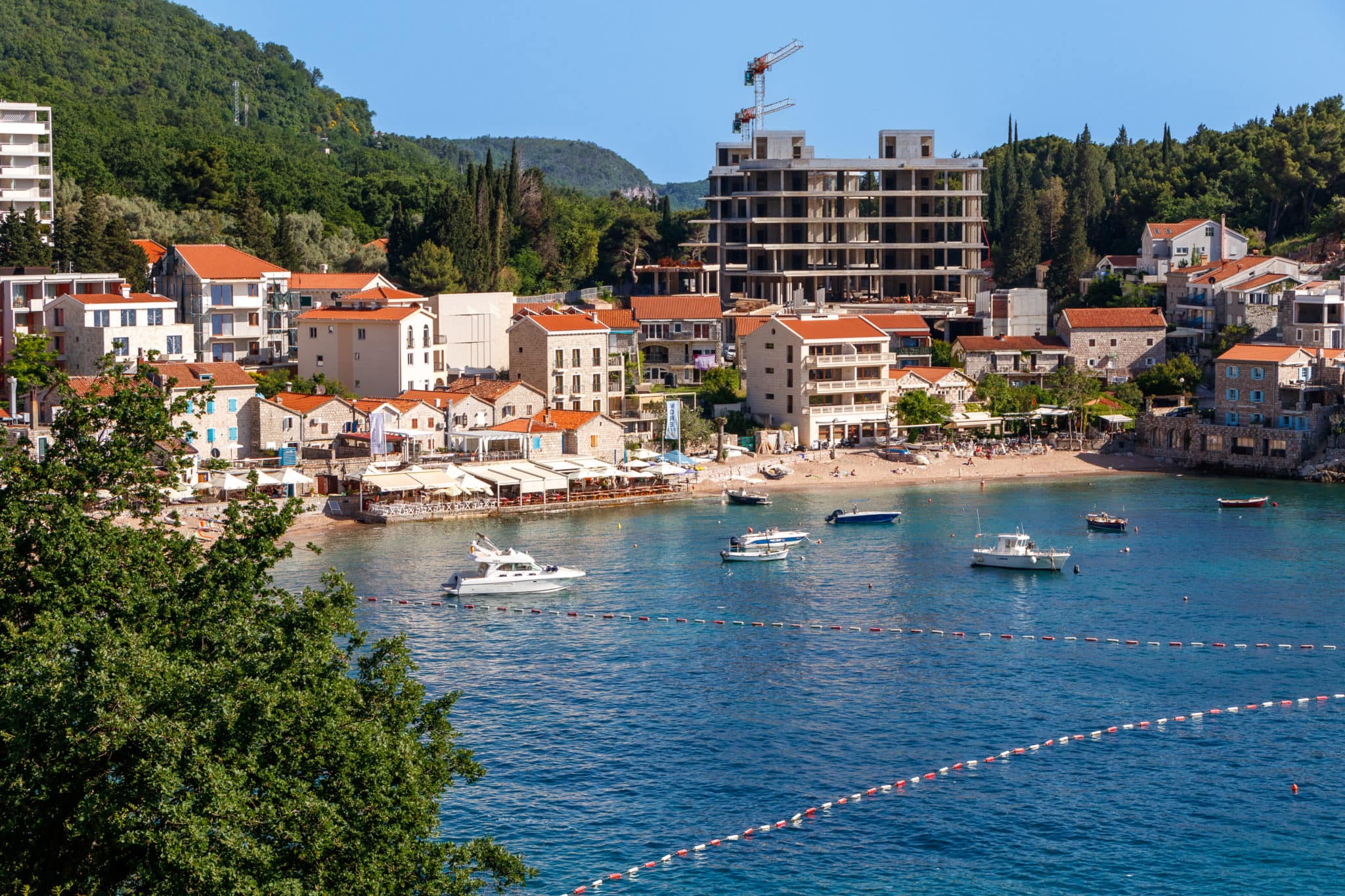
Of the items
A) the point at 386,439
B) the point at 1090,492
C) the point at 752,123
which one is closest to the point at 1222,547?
the point at 1090,492

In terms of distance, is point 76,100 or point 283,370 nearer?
point 283,370

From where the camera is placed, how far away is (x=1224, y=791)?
34.9 m

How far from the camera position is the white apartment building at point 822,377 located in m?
83.1

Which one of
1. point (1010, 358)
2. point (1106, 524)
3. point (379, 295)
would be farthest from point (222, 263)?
point (1106, 524)

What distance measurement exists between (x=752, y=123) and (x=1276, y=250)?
39.4 metres

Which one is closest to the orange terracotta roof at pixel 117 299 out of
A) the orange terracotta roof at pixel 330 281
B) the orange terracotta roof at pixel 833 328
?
the orange terracotta roof at pixel 330 281

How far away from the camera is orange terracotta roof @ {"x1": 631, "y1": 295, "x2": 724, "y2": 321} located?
92250 mm

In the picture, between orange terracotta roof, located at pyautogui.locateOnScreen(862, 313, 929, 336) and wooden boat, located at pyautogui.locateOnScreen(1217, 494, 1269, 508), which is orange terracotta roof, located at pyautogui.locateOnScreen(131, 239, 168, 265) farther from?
wooden boat, located at pyautogui.locateOnScreen(1217, 494, 1269, 508)

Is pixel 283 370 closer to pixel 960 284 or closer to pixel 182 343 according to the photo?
pixel 182 343

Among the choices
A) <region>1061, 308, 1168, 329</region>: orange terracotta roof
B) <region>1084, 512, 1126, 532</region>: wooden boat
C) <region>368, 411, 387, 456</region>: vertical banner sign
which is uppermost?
<region>1061, 308, 1168, 329</region>: orange terracotta roof

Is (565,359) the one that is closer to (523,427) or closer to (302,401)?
(523,427)

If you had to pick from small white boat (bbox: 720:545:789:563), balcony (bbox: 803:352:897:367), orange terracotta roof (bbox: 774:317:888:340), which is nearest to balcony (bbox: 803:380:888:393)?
balcony (bbox: 803:352:897:367)

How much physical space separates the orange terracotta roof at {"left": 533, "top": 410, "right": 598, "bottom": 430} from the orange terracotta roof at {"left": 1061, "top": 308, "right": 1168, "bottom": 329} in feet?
105

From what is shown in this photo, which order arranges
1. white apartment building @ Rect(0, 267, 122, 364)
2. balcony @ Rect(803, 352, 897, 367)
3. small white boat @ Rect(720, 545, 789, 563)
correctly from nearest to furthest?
small white boat @ Rect(720, 545, 789, 563), white apartment building @ Rect(0, 267, 122, 364), balcony @ Rect(803, 352, 897, 367)
